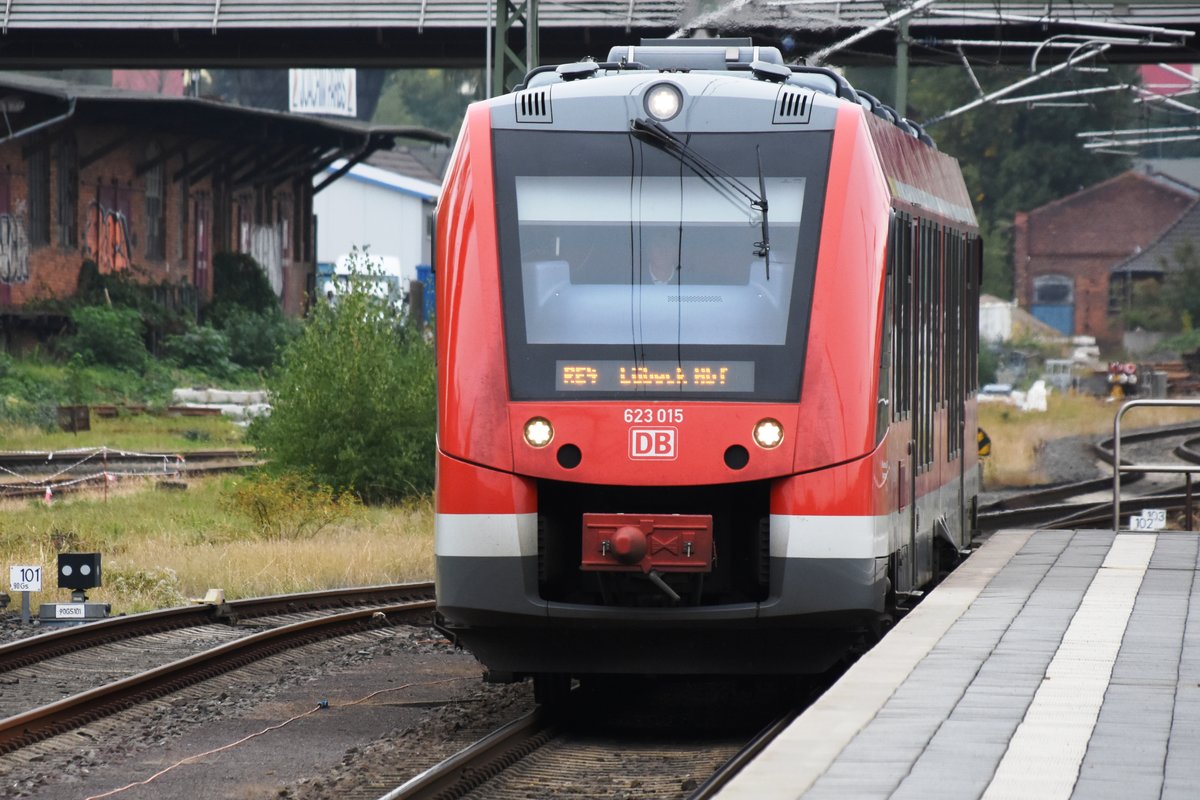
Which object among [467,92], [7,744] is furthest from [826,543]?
[467,92]

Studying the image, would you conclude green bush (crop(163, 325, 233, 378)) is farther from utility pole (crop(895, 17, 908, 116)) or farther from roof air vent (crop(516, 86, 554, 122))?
roof air vent (crop(516, 86, 554, 122))

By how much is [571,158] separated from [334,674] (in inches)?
162

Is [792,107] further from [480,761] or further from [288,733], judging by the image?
[288,733]

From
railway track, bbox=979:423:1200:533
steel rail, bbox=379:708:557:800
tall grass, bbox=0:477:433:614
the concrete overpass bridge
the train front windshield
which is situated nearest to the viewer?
steel rail, bbox=379:708:557:800

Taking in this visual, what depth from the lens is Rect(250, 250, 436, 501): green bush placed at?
2330cm

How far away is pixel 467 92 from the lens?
104 metres

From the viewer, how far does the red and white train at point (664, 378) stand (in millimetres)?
9078

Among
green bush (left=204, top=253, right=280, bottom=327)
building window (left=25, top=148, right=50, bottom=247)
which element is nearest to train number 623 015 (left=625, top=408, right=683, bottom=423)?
building window (left=25, top=148, right=50, bottom=247)

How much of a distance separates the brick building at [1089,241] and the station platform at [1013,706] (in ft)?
233

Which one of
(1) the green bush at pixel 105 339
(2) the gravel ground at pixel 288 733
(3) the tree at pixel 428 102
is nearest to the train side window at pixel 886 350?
(2) the gravel ground at pixel 288 733

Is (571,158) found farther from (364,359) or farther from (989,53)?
(989,53)

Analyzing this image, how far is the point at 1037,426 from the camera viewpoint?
43906 millimetres

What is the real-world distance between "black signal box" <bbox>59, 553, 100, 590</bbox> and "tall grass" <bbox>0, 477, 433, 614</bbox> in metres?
1.21

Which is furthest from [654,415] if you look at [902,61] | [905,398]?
[902,61]
